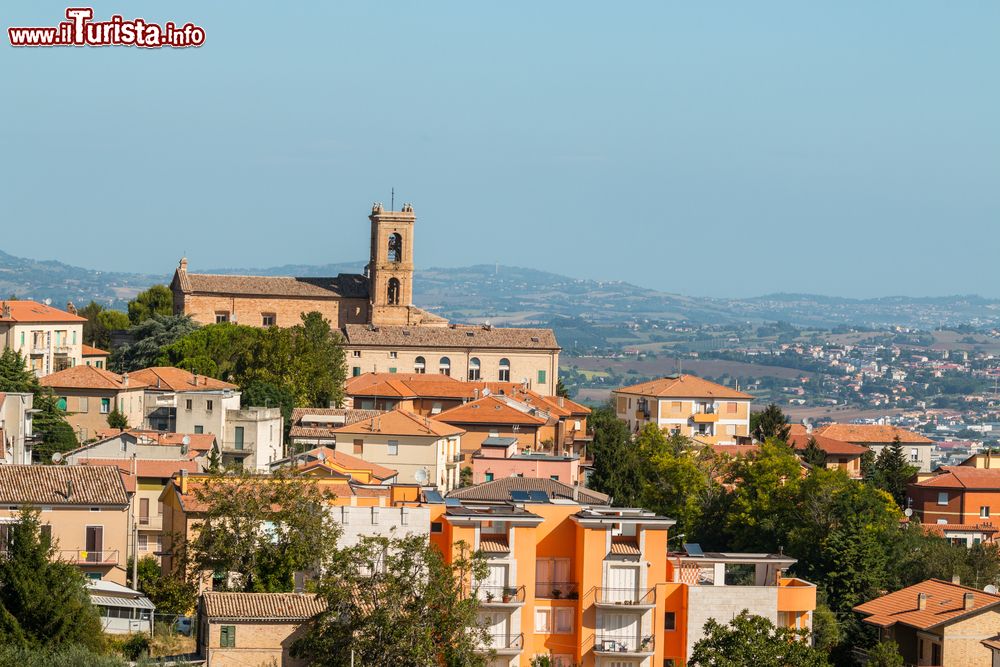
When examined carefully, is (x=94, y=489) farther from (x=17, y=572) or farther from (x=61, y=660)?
(x=61, y=660)

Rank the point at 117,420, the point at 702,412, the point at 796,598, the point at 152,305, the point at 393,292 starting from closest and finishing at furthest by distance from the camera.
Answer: the point at 796,598
the point at 117,420
the point at 702,412
the point at 152,305
the point at 393,292

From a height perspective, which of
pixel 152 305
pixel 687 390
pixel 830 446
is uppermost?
pixel 152 305

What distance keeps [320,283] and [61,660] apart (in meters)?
72.4

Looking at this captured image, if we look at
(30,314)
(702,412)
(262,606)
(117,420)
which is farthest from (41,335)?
(262,606)

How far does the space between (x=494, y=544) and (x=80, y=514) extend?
8660 millimetres

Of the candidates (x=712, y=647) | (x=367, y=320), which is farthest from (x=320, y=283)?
(x=712, y=647)

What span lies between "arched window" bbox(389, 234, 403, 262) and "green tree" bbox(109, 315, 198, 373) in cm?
1517

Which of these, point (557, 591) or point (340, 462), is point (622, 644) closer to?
point (557, 591)

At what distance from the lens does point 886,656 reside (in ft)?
126

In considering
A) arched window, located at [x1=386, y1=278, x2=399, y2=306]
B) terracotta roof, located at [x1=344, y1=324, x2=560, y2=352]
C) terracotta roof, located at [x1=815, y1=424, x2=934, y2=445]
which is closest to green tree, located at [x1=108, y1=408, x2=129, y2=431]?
terracotta roof, located at [x1=344, y1=324, x2=560, y2=352]

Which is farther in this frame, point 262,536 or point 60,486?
point 60,486

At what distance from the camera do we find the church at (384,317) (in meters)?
92.4

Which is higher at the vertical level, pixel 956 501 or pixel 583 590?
pixel 583 590

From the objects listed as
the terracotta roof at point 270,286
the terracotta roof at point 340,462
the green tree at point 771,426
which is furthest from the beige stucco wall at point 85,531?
the terracotta roof at point 270,286
